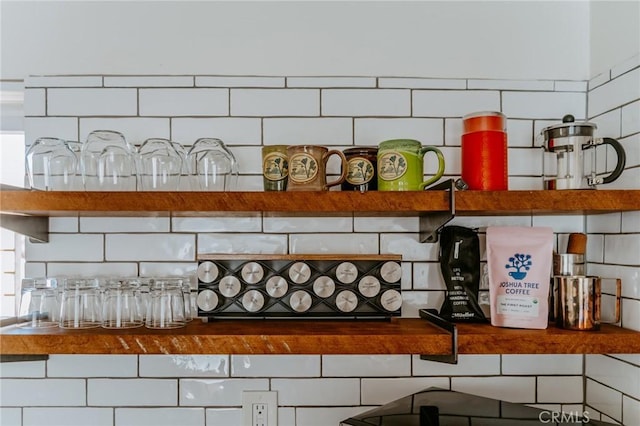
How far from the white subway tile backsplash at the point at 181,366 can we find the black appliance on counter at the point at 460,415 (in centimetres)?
40

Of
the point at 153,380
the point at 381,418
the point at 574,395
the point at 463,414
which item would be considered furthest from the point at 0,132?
the point at 574,395

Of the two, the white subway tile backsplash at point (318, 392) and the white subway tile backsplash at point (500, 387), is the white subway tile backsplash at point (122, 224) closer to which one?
the white subway tile backsplash at point (318, 392)

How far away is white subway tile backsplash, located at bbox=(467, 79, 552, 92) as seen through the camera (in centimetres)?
144

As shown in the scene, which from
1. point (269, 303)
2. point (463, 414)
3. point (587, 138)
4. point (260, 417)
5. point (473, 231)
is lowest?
point (260, 417)

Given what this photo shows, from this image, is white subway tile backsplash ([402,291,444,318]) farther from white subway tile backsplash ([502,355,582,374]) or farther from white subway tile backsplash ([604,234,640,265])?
white subway tile backsplash ([604,234,640,265])

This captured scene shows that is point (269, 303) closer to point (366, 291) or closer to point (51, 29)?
point (366, 291)

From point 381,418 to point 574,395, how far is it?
2.00 feet

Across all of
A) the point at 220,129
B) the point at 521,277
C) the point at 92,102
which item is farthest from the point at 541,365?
the point at 92,102

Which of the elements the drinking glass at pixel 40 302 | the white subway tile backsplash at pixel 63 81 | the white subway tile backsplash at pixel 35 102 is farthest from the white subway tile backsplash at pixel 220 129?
the drinking glass at pixel 40 302

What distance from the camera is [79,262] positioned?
1.41 metres

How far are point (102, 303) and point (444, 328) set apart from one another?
79 centimetres

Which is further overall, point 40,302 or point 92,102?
point 92,102

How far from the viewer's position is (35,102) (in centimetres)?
142

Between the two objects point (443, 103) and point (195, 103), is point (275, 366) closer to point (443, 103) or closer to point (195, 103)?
point (195, 103)
